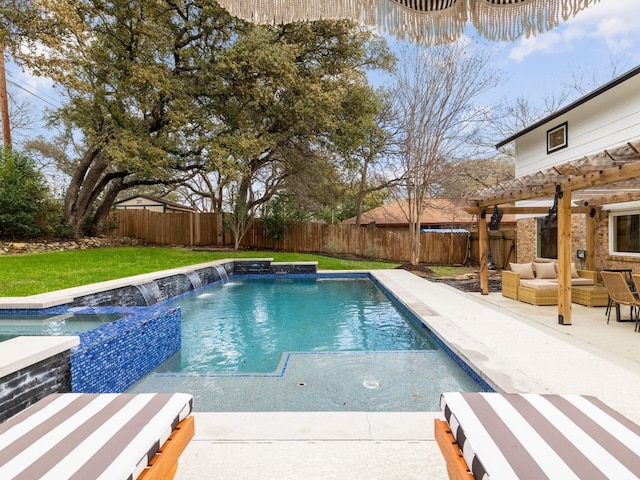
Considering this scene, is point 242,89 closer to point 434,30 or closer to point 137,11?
point 137,11

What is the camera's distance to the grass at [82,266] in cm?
695

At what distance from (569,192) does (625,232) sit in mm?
3789

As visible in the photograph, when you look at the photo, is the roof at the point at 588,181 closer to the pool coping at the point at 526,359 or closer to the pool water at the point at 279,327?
the pool coping at the point at 526,359

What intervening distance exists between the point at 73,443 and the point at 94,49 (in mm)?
13941

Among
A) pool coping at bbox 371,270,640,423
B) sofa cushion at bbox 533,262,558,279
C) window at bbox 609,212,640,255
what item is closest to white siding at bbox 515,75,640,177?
window at bbox 609,212,640,255

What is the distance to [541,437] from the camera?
148cm

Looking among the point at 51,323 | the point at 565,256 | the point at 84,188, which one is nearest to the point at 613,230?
the point at 565,256

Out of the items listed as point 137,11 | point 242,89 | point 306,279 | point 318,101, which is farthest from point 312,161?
point 137,11

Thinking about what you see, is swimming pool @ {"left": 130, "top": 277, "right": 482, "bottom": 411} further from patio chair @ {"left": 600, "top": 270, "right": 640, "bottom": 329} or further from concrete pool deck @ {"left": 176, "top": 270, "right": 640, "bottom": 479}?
patio chair @ {"left": 600, "top": 270, "right": 640, "bottom": 329}

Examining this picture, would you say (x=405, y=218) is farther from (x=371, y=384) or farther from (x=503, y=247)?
(x=371, y=384)

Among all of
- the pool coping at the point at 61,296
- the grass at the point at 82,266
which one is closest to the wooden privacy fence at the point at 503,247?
the grass at the point at 82,266

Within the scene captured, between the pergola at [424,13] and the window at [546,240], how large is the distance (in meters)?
9.51

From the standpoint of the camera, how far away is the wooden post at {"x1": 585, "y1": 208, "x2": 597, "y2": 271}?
8.84m

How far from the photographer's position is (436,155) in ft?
47.3
